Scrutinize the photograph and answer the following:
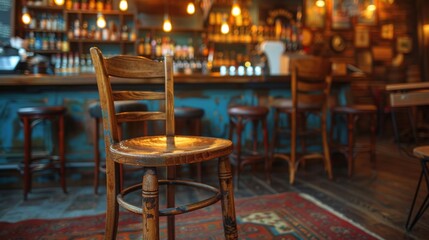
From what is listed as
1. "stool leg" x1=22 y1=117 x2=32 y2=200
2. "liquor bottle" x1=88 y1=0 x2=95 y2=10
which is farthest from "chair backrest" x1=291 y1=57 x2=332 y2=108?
"liquor bottle" x1=88 y1=0 x2=95 y2=10

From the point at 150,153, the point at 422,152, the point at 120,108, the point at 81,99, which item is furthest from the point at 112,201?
the point at 81,99

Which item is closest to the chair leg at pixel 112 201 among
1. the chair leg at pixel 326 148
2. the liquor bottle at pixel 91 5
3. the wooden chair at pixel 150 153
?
the wooden chair at pixel 150 153

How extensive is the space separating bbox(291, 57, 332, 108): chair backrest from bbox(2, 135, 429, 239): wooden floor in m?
0.76

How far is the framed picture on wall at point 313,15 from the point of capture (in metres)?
6.72

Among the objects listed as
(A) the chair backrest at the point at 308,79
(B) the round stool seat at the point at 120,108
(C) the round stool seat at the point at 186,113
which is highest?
(A) the chair backrest at the point at 308,79

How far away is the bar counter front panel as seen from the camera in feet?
10.0

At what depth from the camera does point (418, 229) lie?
78.2 inches

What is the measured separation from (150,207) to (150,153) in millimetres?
177

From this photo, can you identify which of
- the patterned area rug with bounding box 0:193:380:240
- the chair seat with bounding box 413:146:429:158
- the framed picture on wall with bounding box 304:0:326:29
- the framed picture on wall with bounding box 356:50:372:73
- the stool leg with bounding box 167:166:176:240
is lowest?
the patterned area rug with bounding box 0:193:380:240

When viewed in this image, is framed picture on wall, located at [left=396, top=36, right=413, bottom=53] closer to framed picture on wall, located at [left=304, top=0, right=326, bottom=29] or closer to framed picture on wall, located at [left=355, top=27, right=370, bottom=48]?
framed picture on wall, located at [left=355, top=27, right=370, bottom=48]

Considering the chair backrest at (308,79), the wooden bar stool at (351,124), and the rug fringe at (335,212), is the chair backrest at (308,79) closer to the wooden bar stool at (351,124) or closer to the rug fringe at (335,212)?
the wooden bar stool at (351,124)

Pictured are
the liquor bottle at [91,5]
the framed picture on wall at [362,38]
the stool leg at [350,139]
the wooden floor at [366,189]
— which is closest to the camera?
the wooden floor at [366,189]

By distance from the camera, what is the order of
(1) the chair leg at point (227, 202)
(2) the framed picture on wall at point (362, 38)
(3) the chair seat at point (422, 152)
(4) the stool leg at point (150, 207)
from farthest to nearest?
(2) the framed picture on wall at point (362, 38) < (3) the chair seat at point (422, 152) < (1) the chair leg at point (227, 202) < (4) the stool leg at point (150, 207)

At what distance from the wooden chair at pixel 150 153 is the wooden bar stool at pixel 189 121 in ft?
4.32
